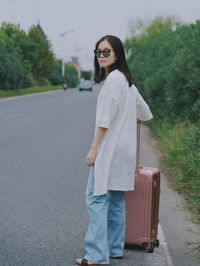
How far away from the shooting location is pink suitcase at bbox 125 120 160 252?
4.96m

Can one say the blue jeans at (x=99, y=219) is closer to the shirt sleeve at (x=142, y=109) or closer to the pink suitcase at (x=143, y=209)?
the pink suitcase at (x=143, y=209)

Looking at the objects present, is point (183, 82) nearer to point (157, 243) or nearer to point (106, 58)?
point (157, 243)

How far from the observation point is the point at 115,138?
15.0 feet

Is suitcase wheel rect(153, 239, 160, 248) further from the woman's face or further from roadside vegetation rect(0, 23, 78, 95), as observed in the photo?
roadside vegetation rect(0, 23, 78, 95)

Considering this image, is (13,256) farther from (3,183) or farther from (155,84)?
(155,84)

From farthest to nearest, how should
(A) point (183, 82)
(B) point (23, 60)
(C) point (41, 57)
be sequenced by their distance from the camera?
(C) point (41, 57), (B) point (23, 60), (A) point (183, 82)

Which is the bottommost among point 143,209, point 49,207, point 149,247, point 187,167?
point 49,207

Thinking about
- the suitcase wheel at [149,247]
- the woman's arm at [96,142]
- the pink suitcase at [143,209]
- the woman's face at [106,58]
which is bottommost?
the suitcase wheel at [149,247]


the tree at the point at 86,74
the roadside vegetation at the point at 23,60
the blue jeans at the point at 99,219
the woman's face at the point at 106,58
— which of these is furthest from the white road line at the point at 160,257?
the tree at the point at 86,74

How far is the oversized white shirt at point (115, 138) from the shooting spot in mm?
4492

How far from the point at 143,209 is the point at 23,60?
5389cm

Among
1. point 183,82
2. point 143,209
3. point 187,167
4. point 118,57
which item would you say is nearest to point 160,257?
point 143,209

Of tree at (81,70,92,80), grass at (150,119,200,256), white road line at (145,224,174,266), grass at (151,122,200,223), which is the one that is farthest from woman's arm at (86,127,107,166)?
tree at (81,70,92,80)

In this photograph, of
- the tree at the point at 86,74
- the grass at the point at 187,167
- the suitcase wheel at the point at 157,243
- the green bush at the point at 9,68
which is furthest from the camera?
the tree at the point at 86,74
